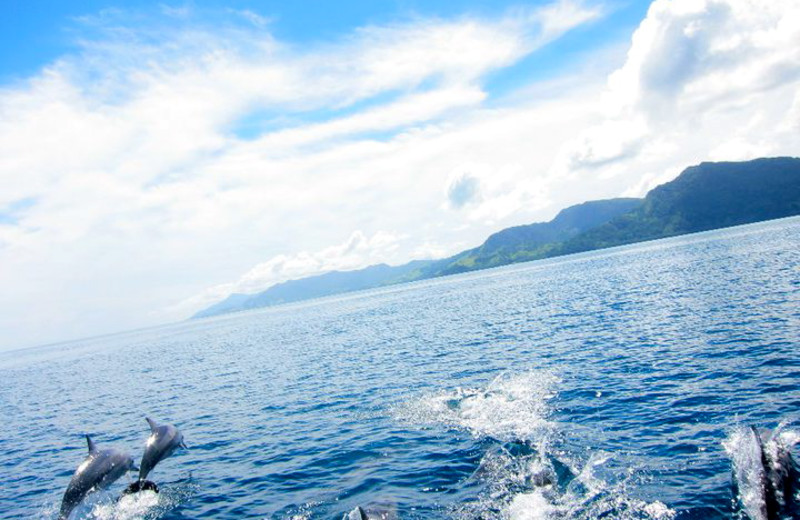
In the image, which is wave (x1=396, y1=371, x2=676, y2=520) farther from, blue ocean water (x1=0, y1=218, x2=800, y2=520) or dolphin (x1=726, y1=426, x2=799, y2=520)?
dolphin (x1=726, y1=426, x2=799, y2=520)

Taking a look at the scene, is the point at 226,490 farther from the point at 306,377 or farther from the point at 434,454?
the point at 306,377

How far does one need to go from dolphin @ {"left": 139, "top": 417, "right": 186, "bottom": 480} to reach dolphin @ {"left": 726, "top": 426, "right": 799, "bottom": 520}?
2842 centimetres

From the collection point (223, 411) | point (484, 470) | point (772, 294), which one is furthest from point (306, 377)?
point (772, 294)

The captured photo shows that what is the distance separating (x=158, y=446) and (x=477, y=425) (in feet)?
63.8

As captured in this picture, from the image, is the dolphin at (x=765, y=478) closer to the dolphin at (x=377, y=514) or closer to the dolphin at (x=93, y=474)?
the dolphin at (x=377, y=514)

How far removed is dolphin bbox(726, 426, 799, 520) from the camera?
53.3 feet

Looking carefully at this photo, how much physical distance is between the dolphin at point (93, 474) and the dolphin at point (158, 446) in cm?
82

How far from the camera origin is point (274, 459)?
29656 mm

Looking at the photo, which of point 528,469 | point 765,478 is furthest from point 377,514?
point 765,478

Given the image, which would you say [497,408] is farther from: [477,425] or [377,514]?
[377,514]

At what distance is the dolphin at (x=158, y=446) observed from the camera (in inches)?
1033

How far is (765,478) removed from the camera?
17453 millimetres

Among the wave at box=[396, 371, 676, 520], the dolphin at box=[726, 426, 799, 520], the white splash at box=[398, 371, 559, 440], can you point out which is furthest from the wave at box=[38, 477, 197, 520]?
the dolphin at box=[726, 426, 799, 520]

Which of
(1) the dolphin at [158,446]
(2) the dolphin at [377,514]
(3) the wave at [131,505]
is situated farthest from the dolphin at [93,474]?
(2) the dolphin at [377,514]
